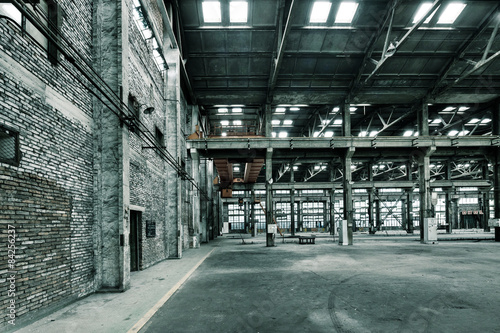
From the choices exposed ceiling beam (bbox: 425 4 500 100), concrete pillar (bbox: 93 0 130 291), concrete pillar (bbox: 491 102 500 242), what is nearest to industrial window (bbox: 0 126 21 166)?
concrete pillar (bbox: 93 0 130 291)

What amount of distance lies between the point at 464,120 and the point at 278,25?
20394mm

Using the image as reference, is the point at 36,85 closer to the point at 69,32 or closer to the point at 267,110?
the point at 69,32

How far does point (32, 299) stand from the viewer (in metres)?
5.92

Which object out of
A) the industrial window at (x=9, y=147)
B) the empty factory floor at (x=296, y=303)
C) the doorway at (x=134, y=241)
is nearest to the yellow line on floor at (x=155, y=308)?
the empty factory floor at (x=296, y=303)

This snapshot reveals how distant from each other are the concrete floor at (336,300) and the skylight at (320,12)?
14.1 m

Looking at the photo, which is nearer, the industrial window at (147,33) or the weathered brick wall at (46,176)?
the weathered brick wall at (46,176)

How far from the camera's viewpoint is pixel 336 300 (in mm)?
7570

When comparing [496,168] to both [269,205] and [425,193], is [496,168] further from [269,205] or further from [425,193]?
[269,205]

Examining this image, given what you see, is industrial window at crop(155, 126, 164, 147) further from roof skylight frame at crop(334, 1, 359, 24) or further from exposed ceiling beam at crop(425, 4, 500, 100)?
exposed ceiling beam at crop(425, 4, 500, 100)

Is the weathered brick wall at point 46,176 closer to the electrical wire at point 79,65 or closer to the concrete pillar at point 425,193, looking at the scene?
the electrical wire at point 79,65

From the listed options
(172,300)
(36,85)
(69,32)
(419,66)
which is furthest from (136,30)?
(419,66)

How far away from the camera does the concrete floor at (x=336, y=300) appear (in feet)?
19.1

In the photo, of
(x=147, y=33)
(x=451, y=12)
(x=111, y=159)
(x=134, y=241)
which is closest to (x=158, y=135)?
(x=147, y=33)

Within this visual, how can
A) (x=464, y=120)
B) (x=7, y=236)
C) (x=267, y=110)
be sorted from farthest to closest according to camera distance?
(x=464, y=120)
(x=267, y=110)
(x=7, y=236)
